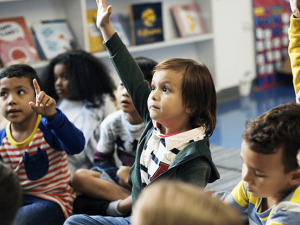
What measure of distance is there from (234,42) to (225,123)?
114 centimetres

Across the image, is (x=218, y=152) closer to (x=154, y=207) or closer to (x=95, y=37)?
(x=95, y=37)

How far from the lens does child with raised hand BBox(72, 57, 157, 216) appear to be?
143 centimetres

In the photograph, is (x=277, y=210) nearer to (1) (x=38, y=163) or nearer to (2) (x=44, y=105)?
(2) (x=44, y=105)

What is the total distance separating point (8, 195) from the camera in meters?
0.66

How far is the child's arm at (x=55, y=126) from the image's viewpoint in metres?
1.11

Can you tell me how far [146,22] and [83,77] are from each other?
4.51 ft

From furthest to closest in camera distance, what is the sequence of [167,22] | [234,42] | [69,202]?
[234,42], [167,22], [69,202]

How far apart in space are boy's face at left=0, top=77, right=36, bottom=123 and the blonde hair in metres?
0.91

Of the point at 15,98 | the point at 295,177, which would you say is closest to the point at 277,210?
the point at 295,177

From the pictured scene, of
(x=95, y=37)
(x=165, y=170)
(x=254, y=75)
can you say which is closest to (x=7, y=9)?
(x=95, y=37)

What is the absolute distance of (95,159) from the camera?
1594 mm

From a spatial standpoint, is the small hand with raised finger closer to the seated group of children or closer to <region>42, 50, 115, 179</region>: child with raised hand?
the seated group of children

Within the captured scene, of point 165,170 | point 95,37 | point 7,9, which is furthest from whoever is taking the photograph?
point 95,37

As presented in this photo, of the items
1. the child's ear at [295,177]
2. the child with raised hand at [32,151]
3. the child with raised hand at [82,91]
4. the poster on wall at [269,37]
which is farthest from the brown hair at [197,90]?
the poster on wall at [269,37]
